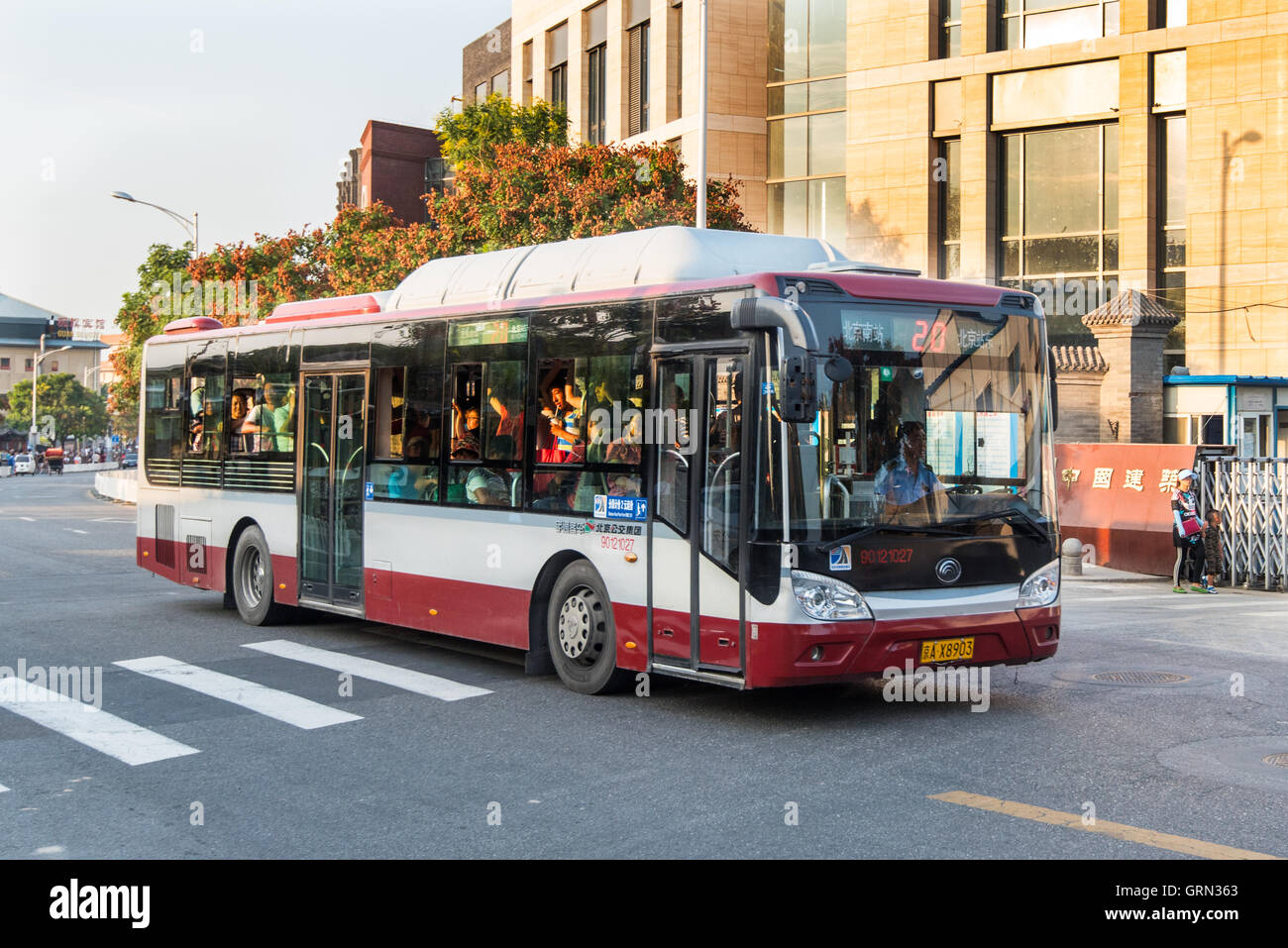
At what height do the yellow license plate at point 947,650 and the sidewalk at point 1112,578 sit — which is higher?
the yellow license plate at point 947,650

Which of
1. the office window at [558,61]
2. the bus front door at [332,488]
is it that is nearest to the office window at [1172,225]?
the office window at [558,61]

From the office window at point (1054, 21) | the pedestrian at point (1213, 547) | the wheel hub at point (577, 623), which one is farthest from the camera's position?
the office window at point (1054, 21)

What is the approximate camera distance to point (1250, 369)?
3216 centimetres

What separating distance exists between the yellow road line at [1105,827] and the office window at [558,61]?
45805 millimetres

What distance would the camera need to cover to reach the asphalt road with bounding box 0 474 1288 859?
6430 millimetres

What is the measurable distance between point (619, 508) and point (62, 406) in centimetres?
13140

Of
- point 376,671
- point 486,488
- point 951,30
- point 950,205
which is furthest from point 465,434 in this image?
point 951,30

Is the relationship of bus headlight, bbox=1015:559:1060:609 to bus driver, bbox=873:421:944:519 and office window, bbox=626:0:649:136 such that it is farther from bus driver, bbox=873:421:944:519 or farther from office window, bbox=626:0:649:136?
office window, bbox=626:0:649:136

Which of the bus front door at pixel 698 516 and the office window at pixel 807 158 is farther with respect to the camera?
the office window at pixel 807 158

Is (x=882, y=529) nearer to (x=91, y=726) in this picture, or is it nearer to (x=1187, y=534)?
(x=91, y=726)

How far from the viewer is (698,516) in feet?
30.2

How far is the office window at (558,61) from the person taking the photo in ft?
165

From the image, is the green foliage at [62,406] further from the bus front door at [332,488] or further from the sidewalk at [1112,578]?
the bus front door at [332,488]
